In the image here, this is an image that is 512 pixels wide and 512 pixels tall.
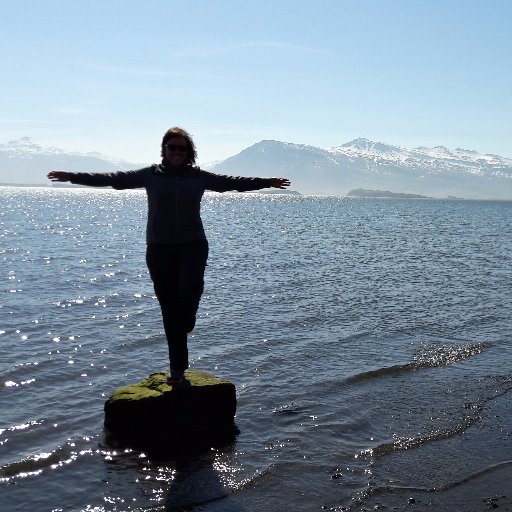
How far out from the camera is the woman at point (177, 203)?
898 cm

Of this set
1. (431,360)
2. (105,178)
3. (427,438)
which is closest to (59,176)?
(105,178)

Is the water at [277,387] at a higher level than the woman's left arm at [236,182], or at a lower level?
lower

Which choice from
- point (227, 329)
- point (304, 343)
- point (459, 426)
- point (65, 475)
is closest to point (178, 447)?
point (65, 475)

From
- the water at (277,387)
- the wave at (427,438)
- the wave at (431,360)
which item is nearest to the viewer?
the water at (277,387)

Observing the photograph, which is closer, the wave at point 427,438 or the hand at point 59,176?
the hand at point 59,176

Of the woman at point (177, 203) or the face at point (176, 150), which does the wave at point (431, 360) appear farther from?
the face at point (176, 150)

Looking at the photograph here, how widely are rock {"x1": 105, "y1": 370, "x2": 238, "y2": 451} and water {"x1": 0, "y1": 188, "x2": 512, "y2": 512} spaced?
0.36m

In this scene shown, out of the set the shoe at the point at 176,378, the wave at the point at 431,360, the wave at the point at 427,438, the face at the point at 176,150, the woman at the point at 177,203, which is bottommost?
the wave at the point at 431,360

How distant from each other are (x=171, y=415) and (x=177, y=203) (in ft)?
10.1

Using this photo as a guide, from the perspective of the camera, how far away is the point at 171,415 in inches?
394

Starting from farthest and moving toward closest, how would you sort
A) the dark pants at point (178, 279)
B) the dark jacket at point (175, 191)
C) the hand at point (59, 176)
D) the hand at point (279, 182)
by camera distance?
the dark pants at point (178, 279), the hand at point (279, 182), the dark jacket at point (175, 191), the hand at point (59, 176)

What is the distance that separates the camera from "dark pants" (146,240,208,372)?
9.29 meters

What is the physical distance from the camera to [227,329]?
61.2 feet

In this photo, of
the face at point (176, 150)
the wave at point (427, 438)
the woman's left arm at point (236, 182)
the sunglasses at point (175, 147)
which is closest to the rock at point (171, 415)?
the wave at point (427, 438)
